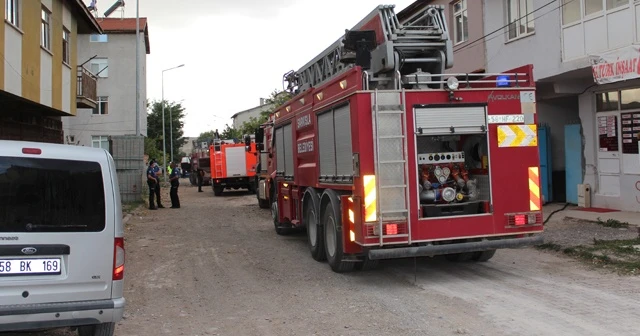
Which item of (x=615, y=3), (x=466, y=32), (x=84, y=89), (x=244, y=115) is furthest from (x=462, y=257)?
(x=244, y=115)

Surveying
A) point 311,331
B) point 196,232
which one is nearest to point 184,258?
point 196,232

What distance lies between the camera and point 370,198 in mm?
6703

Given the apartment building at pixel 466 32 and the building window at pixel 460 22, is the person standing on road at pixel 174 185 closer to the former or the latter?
the apartment building at pixel 466 32

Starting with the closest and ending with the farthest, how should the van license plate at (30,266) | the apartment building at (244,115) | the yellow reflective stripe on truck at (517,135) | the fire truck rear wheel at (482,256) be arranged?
the van license plate at (30,266) → the yellow reflective stripe on truck at (517,135) → the fire truck rear wheel at (482,256) → the apartment building at (244,115)

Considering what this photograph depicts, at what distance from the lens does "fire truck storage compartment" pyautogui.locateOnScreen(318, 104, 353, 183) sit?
7211 mm

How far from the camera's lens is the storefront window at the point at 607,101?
12.6 meters

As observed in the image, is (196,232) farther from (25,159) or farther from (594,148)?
(594,148)

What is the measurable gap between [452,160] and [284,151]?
4597mm

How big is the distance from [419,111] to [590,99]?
835 cm

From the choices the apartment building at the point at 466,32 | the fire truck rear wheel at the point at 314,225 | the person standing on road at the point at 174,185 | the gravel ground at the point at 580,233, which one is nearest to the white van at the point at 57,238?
the fire truck rear wheel at the point at 314,225

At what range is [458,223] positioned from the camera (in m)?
6.99

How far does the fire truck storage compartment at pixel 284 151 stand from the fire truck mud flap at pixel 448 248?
4.23 metres

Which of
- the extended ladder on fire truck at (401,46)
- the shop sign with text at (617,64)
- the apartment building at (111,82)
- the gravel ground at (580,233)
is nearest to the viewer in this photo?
the extended ladder on fire truck at (401,46)

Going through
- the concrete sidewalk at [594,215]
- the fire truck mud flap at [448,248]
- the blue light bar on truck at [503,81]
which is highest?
the blue light bar on truck at [503,81]
